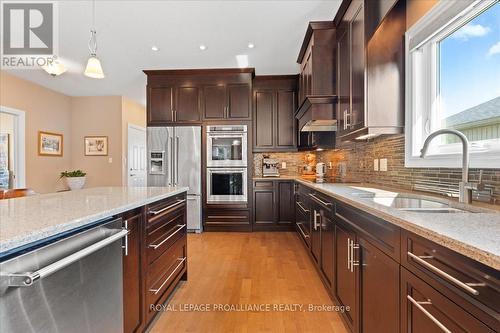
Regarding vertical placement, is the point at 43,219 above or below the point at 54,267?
above

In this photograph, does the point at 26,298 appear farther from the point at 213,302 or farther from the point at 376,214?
the point at 213,302

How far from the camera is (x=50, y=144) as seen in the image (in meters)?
5.52

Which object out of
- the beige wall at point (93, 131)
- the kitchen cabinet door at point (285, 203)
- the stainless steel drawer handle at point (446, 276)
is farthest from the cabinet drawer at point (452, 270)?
the beige wall at point (93, 131)

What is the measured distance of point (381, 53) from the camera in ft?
6.92

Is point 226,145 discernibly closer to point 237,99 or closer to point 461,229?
point 237,99

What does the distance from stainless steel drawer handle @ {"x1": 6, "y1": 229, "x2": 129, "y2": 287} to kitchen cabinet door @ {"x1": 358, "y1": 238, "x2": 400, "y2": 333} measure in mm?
1215

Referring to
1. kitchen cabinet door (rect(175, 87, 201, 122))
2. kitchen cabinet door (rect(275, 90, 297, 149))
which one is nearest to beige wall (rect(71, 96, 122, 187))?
kitchen cabinet door (rect(175, 87, 201, 122))

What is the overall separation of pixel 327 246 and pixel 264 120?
2893 mm

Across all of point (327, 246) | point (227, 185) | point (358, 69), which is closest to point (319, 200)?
point (327, 246)

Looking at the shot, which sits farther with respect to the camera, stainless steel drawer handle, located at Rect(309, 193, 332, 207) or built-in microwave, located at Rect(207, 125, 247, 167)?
built-in microwave, located at Rect(207, 125, 247, 167)

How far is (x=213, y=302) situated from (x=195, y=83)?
3452mm

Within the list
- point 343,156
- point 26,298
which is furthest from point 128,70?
point 26,298

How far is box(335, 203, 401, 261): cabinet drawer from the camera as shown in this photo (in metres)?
1.08

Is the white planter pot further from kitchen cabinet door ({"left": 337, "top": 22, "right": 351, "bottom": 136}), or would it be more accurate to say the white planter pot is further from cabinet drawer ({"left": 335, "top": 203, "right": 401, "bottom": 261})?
cabinet drawer ({"left": 335, "top": 203, "right": 401, "bottom": 261})
